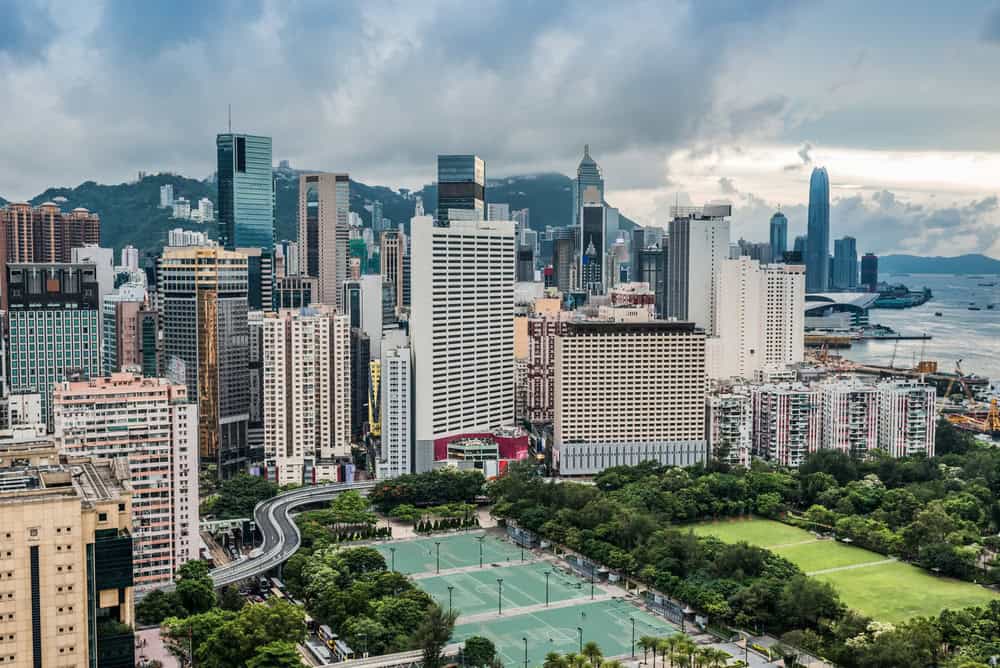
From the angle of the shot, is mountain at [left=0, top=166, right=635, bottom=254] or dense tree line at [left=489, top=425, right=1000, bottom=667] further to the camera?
mountain at [left=0, top=166, right=635, bottom=254]

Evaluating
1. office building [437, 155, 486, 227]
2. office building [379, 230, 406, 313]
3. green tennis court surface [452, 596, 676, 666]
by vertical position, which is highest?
office building [437, 155, 486, 227]

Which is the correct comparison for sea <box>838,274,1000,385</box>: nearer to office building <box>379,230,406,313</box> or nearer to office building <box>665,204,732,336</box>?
office building <box>665,204,732,336</box>

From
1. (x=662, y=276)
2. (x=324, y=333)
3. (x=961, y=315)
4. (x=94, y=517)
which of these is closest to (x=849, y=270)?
(x=961, y=315)

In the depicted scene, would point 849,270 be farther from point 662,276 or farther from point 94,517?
point 94,517

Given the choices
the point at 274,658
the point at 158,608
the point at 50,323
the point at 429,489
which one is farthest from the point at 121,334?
the point at 274,658

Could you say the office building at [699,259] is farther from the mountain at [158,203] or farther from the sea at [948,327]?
the mountain at [158,203]

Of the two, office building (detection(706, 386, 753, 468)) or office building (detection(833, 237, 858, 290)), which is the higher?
office building (detection(833, 237, 858, 290))

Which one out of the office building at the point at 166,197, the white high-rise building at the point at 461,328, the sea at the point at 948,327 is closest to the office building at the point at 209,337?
the white high-rise building at the point at 461,328

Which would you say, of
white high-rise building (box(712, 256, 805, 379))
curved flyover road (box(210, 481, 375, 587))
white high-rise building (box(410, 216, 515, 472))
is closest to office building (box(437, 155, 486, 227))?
white high-rise building (box(410, 216, 515, 472))
